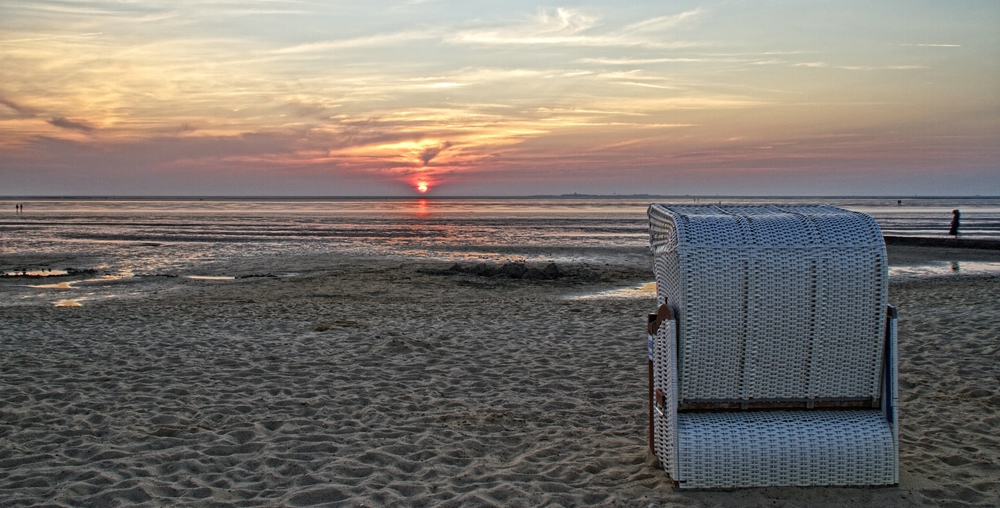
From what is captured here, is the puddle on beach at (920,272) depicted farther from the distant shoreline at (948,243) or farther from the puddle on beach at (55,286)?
the puddle on beach at (55,286)

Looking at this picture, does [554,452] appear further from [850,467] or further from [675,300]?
[850,467]

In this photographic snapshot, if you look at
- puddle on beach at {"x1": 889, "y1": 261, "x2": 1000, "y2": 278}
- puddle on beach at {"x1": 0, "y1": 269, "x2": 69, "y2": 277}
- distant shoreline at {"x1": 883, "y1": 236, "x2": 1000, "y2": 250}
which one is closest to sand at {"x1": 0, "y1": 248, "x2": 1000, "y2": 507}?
puddle on beach at {"x1": 889, "y1": 261, "x2": 1000, "y2": 278}

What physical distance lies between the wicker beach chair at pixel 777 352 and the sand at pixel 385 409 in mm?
229

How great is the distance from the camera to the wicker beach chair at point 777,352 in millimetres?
4074

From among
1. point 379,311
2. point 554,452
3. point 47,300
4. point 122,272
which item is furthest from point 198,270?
point 554,452

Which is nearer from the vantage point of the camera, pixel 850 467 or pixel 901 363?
pixel 850 467

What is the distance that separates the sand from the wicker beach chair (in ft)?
0.75

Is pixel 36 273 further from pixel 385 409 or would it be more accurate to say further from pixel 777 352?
pixel 777 352

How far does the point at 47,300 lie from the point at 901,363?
52.6ft

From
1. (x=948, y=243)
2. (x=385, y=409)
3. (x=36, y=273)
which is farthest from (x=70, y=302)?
(x=948, y=243)

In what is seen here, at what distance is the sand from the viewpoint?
14.7ft

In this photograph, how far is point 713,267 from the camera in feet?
13.3

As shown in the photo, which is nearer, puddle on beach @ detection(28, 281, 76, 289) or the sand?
the sand

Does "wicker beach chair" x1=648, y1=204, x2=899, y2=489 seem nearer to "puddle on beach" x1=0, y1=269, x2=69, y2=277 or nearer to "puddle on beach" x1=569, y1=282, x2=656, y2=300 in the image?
"puddle on beach" x1=569, y1=282, x2=656, y2=300
